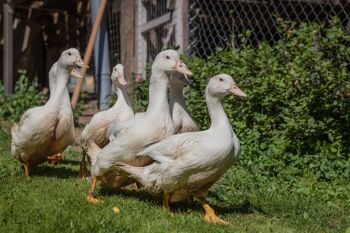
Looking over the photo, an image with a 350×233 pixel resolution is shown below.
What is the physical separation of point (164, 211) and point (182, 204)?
0.53 metres

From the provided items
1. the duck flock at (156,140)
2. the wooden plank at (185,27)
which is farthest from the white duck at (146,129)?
the wooden plank at (185,27)

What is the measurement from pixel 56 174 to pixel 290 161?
245 centimetres

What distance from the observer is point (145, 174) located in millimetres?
4234

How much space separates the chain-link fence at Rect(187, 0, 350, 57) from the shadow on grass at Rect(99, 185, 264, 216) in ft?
11.6

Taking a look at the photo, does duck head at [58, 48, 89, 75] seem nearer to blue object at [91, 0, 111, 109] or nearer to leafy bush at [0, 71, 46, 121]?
blue object at [91, 0, 111, 109]

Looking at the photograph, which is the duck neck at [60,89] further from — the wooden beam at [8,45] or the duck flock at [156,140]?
the wooden beam at [8,45]

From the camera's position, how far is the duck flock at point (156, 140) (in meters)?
4.01

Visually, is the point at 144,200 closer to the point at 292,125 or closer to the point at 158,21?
the point at 292,125

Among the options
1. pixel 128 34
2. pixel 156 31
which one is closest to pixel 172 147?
pixel 156 31

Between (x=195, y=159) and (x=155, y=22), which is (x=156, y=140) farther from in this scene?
(x=155, y=22)

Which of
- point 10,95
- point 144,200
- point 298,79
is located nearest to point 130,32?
point 10,95

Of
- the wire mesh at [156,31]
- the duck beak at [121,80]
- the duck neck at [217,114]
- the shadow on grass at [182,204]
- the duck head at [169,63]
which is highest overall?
the wire mesh at [156,31]

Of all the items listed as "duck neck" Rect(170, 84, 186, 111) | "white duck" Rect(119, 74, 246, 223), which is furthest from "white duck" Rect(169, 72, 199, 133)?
"white duck" Rect(119, 74, 246, 223)

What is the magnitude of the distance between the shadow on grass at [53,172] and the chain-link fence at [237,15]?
9.20 feet
